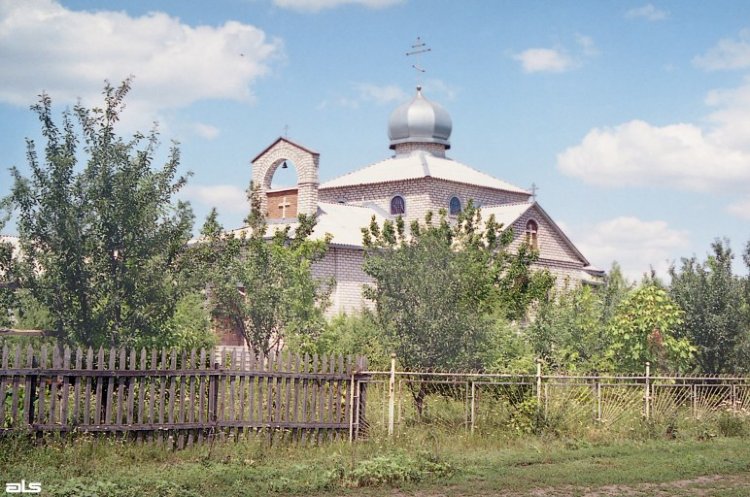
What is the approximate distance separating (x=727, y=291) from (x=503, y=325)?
16.9ft

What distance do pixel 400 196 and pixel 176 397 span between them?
28.2 metres

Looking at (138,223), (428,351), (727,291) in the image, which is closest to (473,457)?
(428,351)

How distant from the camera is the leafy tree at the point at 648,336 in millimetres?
21156

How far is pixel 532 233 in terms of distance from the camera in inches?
1502

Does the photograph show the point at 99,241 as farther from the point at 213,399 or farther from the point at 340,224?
the point at 340,224

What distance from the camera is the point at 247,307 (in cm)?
2144

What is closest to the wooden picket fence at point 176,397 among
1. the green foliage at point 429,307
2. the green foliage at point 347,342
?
the green foliage at point 429,307

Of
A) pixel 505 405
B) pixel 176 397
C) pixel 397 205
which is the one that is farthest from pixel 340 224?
pixel 176 397

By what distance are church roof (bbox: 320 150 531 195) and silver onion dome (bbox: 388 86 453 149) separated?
2.56 ft

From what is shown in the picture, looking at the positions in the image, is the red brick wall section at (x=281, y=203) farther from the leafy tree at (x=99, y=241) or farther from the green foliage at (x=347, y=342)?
the leafy tree at (x=99, y=241)

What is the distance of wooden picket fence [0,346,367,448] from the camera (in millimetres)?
12219

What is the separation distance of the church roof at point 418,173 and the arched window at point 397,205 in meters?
0.80

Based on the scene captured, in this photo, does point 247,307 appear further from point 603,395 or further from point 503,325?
point 603,395

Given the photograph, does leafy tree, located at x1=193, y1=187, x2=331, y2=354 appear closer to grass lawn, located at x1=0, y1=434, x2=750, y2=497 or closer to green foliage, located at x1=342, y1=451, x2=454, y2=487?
grass lawn, located at x1=0, y1=434, x2=750, y2=497
